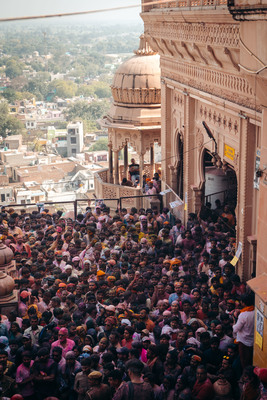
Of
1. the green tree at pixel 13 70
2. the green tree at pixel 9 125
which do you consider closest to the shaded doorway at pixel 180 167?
the green tree at pixel 9 125

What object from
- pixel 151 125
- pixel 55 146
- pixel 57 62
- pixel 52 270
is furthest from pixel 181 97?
pixel 57 62

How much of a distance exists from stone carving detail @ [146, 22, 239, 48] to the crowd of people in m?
2.96

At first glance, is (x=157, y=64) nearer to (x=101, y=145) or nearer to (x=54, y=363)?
(x=54, y=363)

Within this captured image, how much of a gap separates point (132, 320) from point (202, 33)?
479 centimetres

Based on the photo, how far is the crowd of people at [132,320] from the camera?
6.44 metres

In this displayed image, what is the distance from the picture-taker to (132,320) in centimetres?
800

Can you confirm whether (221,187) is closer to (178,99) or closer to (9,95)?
(178,99)

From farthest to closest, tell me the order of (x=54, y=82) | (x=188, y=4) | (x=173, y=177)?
(x=54, y=82), (x=173, y=177), (x=188, y=4)

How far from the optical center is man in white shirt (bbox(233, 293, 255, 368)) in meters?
7.20

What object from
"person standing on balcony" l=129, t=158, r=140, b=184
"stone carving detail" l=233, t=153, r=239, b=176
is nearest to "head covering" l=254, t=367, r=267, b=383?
"stone carving detail" l=233, t=153, r=239, b=176

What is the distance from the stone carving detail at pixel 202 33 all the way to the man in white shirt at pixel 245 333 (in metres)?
3.63

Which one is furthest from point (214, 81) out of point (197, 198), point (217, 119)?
point (197, 198)

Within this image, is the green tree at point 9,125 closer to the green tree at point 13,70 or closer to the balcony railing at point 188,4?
the green tree at point 13,70

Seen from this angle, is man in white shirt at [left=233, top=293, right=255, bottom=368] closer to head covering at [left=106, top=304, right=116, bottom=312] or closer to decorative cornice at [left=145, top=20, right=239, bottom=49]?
head covering at [left=106, top=304, right=116, bottom=312]
